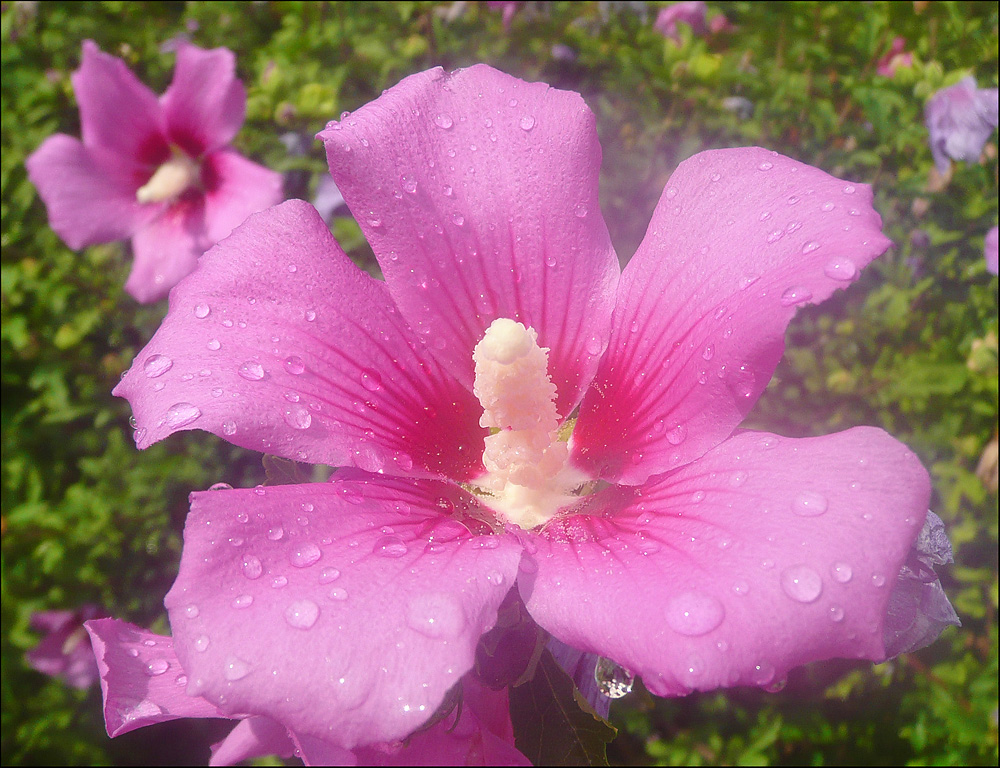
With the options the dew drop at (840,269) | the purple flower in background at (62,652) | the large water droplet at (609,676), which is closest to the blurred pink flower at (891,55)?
the dew drop at (840,269)

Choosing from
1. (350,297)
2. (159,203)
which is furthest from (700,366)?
(159,203)

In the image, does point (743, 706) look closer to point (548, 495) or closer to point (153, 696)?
point (548, 495)

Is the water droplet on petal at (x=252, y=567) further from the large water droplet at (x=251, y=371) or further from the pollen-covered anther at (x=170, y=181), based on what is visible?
the pollen-covered anther at (x=170, y=181)

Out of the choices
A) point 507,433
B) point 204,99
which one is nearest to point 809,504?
point 507,433

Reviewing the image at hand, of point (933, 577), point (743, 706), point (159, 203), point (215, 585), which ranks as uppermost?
point (215, 585)

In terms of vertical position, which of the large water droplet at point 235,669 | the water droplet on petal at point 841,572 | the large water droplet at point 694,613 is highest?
the water droplet on petal at point 841,572

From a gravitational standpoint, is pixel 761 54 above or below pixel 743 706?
above

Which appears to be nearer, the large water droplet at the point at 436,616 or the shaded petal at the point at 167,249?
the large water droplet at the point at 436,616

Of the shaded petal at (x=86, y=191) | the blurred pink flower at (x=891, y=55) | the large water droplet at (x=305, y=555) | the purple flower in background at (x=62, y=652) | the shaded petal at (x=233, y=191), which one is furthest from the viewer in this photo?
the blurred pink flower at (x=891, y=55)
